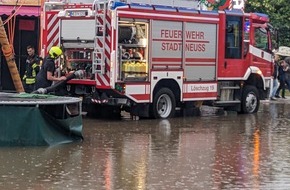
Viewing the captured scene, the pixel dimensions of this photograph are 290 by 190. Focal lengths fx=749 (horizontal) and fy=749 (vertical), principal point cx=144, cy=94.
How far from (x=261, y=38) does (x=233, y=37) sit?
48.2 inches

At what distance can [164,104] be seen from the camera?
18.2 m

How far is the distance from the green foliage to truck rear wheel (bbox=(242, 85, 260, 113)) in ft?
36.9

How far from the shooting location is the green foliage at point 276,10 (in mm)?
31453

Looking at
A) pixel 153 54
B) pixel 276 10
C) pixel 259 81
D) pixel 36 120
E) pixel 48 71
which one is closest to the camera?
pixel 36 120

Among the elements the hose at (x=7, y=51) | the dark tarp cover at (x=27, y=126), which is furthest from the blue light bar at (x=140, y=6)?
the dark tarp cover at (x=27, y=126)

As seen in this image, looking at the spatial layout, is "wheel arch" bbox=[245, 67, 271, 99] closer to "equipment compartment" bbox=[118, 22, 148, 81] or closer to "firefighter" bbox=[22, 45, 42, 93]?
"equipment compartment" bbox=[118, 22, 148, 81]

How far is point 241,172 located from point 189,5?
858 cm

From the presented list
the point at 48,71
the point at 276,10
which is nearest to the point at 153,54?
the point at 48,71

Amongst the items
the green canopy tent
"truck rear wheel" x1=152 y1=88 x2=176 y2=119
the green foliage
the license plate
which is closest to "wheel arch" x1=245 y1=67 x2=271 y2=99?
"truck rear wheel" x1=152 y1=88 x2=176 y2=119

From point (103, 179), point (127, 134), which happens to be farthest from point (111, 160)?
point (127, 134)

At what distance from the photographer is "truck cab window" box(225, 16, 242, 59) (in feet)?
64.3

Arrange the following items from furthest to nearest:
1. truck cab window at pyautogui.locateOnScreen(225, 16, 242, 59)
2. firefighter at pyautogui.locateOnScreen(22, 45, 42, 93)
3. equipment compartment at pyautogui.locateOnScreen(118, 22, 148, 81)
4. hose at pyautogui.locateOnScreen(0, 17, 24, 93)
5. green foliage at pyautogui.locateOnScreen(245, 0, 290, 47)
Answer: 1. green foliage at pyautogui.locateOnScreen(245, 0, 290, 47)
2. truck cab window at pyautogui.locateOnScreen(225, 16, 242, 59)
3. firefighter at pyautogui.locateOnScreen(22, 45, 42, 93)
4. equipment compartment at pyautogui.locateOnScreen(118, 22, 148, 81)
5. hose at pyautogui.locateOnScreen(0, 17, 24, 93)

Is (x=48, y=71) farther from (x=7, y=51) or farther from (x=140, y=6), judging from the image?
(x=140, y=6)

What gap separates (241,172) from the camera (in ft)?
35.3
